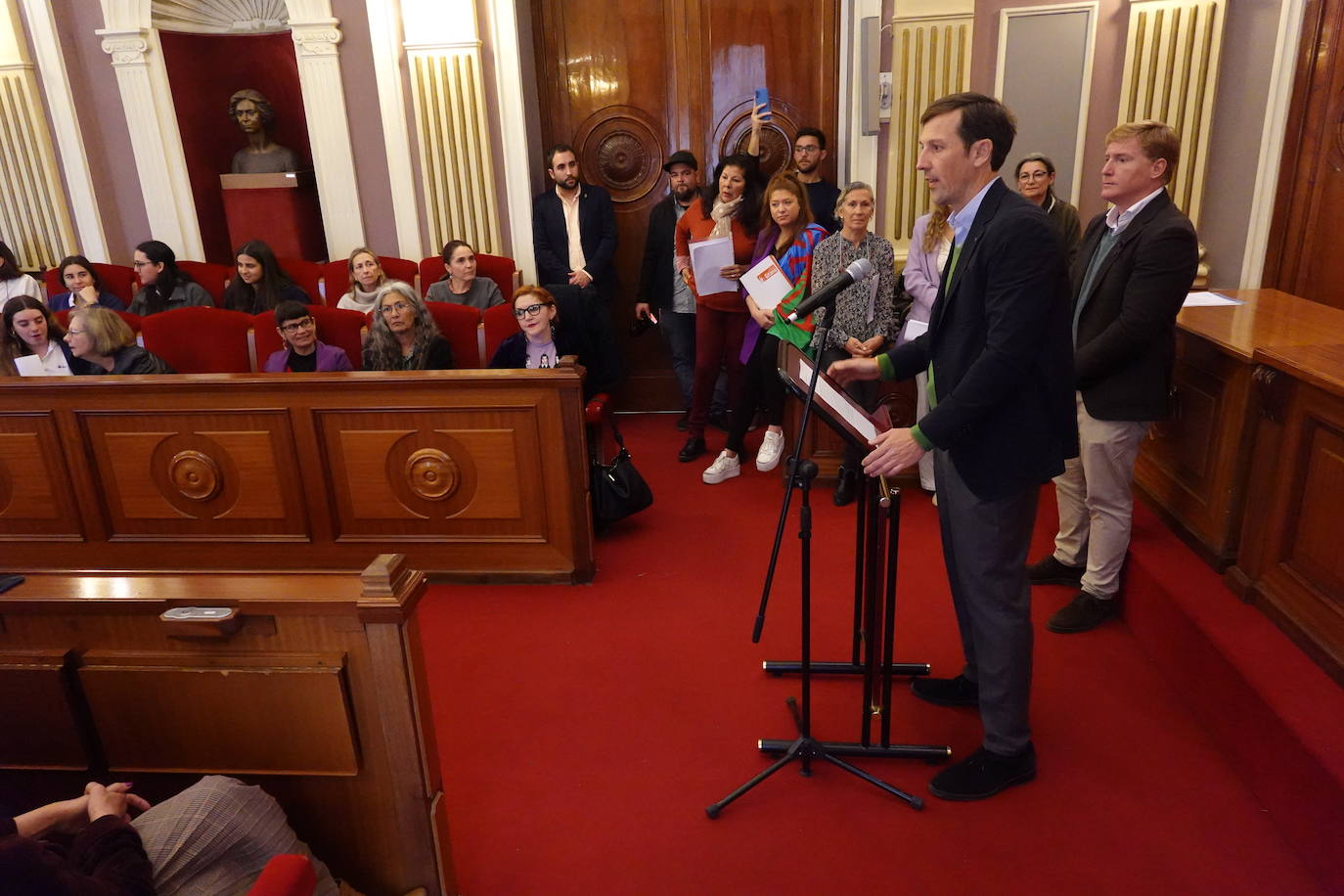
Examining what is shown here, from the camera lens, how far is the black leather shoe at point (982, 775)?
2195 mm

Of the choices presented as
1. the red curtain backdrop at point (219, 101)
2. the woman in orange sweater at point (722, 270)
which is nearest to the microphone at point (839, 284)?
the woman in orange sweater at point (722, 270)

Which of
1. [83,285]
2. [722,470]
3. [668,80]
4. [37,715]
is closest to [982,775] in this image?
[37,715]

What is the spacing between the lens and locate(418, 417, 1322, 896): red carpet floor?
2.01 metres

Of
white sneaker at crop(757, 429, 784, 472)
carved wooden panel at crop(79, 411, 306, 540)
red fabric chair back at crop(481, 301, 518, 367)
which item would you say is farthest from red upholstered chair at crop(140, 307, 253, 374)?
white sneaker at crop(757, 429, 784, 472)

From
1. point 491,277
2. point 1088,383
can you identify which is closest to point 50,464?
point 491,277

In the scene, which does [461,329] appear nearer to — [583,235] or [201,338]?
[201,338]

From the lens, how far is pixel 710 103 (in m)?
5.23

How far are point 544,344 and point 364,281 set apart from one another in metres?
1.48

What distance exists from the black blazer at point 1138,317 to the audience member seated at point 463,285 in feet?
9.53

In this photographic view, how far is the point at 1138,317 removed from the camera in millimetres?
2447

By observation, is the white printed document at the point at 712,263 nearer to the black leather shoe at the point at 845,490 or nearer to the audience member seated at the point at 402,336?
the black leather shoe at the point at 845,490

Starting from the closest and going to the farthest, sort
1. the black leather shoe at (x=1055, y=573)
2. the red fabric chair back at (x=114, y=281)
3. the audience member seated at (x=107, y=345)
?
the black leather shoe at (x=1055, y=573)
the audience member seated at (x=107, y=345)
the red fabric chair back at (x=114, y=281)

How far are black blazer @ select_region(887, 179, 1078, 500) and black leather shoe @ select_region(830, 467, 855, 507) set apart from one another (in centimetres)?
192

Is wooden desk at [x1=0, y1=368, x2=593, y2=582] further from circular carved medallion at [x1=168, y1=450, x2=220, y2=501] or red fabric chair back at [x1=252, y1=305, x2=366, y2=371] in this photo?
red fabric chair back at [x1=252, y1=305, x2=366, y2=371]
